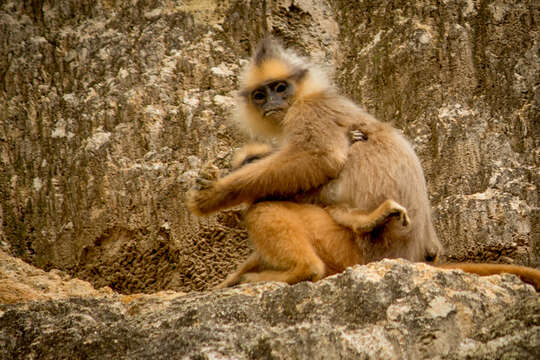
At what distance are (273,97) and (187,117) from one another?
1038 mm

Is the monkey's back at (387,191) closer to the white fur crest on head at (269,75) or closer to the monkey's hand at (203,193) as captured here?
the monkey's hand at (203,193)

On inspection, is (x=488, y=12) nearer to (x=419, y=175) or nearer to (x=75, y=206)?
(x=419, y=175)

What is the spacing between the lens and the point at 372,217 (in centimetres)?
511

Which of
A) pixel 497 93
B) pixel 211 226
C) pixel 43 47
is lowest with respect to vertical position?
pixel 211 226

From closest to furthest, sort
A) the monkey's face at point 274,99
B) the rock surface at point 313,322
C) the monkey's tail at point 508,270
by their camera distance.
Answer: the rock surface at point 313,322
the monkey's tail at point 508,270
the monkey's face at point 274,99

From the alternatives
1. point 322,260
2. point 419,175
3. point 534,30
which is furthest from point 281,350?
point 534,30

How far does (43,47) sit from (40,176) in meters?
1.23

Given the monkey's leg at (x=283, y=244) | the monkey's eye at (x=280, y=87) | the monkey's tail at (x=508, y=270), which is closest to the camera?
the monkey's tail at (x=508, y=270)

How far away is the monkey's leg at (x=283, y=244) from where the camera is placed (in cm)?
490

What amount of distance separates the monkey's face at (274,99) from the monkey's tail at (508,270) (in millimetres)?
1819

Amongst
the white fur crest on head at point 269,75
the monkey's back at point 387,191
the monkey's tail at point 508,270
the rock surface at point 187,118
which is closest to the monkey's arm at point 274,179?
the monkey's back at point 387,191

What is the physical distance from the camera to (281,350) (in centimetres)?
372

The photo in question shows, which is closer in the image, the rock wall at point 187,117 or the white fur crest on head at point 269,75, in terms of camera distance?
the white fur crest on head at point 269,75

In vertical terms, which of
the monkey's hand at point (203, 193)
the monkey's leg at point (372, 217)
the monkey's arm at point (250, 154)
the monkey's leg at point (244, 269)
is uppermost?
the monkey's arm at point (250, 154)
